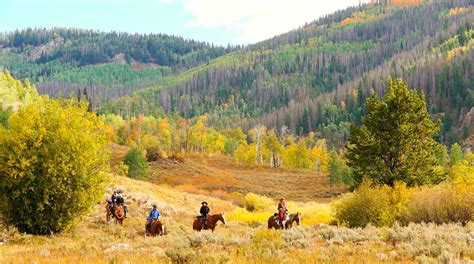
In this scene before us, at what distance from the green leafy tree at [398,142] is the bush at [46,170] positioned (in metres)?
21.4

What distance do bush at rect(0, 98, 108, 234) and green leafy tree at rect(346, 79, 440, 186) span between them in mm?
21397

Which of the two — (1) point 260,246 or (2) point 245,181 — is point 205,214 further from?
(2) point 245,181

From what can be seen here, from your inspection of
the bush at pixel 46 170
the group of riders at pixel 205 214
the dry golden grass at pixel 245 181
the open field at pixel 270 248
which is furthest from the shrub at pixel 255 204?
the open field at pixel 270 248

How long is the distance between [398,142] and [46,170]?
84.0ft

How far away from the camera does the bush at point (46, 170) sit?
25.8 metres

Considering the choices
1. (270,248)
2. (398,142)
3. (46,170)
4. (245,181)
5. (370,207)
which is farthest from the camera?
(245,181)

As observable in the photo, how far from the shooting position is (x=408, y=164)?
37.5 metres

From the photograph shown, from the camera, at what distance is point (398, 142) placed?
37844mm

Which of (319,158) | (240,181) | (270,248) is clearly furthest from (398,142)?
(319,158)

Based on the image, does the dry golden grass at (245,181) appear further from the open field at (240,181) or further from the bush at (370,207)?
the bush at (370,207)

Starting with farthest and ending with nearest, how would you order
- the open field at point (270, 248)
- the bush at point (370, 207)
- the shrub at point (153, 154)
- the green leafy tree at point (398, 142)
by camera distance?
1. the shrub at point (153, 154)
2. the green leafy tree at point (398, 142)
3. the bush at point (370, 207)
4. the open field at point (270, 248)

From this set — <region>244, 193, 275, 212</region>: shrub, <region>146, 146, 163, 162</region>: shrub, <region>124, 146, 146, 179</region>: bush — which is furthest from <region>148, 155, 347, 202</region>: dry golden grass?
<region>244, 193, 275, 212</region>: shrub

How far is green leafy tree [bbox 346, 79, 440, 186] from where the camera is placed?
37.7 m

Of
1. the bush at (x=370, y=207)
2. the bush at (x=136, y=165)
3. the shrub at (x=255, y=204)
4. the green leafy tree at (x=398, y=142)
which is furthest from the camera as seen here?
the bush at (x=136, y=165)
